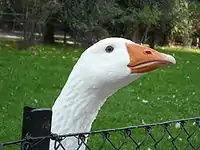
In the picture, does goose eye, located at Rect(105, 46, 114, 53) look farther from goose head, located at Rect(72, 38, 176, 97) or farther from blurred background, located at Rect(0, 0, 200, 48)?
blurred background, located at Rect(0, 0, 200, 48)

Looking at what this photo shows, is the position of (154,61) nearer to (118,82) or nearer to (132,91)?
(118,82)

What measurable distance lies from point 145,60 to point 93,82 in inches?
10.8

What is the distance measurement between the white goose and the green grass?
3020 mm

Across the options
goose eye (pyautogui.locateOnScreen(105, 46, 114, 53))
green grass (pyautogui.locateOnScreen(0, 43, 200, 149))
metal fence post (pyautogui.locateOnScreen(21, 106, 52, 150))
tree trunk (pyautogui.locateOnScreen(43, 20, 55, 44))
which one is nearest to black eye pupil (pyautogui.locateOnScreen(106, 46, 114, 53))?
goose eye (pyautogui.locateOnScreen(105, 46, 114, 53))

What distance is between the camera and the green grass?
278 inches

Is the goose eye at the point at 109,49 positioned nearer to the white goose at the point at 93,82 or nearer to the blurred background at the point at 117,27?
the white goose at the point at 93,82

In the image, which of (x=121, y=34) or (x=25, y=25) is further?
(x=121, y=34)

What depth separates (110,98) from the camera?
845cm

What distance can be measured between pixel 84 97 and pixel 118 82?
7.0 inches

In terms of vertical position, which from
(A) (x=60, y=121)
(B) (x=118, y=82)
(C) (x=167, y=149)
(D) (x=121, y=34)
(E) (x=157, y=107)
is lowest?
(D) (x=121, y=34)

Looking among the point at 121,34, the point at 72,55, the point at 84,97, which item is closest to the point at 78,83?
the point at 84,97

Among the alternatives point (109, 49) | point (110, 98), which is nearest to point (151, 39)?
point (110, 98)

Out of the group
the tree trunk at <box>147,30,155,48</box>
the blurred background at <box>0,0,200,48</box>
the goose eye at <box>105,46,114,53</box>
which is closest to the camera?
the goose eye at <box>105,46,114,53</box>

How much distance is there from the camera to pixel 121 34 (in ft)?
66.6
